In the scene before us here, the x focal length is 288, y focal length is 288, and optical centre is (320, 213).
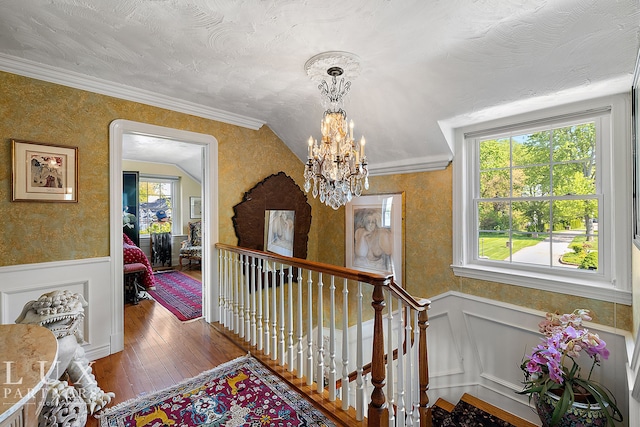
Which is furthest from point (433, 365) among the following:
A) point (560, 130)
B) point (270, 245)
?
point (560, 130)

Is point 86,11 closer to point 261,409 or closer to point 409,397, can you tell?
point 261,409

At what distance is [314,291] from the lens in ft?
13.5

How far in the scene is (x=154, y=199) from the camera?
6.79m

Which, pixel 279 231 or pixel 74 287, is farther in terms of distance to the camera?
pixel 279 231

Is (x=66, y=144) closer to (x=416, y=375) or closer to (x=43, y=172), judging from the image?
(x=43, y=172)

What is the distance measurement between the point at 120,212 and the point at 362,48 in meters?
2.52

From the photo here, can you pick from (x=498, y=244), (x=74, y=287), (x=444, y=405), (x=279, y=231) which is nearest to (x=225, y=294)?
(x=279, y=231)

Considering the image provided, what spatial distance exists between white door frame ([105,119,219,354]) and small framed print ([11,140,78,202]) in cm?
28

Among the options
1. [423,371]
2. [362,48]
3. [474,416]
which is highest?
[362,48]

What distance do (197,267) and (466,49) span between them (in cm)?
638

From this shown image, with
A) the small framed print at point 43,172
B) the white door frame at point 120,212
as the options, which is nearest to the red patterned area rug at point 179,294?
the white door frame at point 120,212

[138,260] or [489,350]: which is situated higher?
[138,260]

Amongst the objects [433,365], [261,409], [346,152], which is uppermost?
[346,152]

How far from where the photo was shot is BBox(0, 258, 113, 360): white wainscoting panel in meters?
2.19
